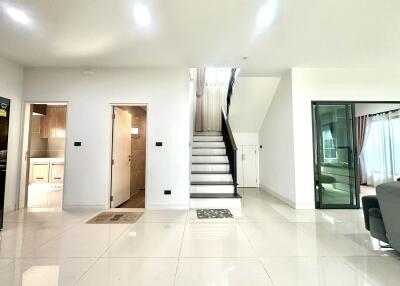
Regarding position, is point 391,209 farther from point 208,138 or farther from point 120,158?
point 208,138

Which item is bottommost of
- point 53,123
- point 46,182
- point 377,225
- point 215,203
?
point 215,203

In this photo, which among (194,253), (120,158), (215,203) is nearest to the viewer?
(194,253)

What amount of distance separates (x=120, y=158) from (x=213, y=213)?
7.92 ft

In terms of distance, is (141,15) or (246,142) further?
(246,142)

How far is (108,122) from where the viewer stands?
431 cm

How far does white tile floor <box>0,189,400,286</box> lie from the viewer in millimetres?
1837

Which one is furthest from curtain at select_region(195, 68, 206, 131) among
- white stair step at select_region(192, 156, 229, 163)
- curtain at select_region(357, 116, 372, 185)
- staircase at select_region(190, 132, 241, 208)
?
curtain at select_region(357, 116, 372, 185)

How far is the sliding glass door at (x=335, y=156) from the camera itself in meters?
4.27

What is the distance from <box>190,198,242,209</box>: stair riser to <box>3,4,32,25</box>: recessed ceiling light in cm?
379

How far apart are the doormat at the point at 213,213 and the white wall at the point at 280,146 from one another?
4.85ft

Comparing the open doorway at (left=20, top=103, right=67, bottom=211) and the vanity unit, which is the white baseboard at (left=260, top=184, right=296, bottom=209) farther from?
the vanity unit

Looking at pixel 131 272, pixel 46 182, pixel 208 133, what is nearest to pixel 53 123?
pixel 46 182

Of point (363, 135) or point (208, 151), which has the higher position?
point (363, 135)

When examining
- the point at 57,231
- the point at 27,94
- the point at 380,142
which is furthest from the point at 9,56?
the point at 380,142
